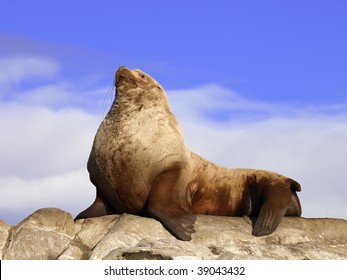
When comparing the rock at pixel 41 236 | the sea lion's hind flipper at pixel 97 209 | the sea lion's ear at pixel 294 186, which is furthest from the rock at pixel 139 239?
the sea lion's ear at pixel 294 186

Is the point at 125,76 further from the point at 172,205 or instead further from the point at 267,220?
the point at 267,220

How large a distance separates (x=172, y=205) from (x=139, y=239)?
4.17 ft

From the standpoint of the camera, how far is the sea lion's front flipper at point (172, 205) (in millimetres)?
12922

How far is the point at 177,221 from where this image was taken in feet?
42.9

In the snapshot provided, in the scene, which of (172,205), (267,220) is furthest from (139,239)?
(267,220)

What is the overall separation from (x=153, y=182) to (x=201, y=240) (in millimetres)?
1444

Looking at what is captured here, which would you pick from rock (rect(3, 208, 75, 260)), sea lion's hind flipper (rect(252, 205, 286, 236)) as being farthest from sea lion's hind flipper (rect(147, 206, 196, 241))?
rock (rect(3, 208, 75, 260))

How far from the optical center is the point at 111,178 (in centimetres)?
1389

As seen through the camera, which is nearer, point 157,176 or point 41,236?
point 41,236

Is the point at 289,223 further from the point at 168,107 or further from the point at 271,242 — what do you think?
the point at 168,107

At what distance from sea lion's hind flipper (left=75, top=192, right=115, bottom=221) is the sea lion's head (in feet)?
5.31

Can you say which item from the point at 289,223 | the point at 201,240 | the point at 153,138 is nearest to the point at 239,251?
the point at 201,240

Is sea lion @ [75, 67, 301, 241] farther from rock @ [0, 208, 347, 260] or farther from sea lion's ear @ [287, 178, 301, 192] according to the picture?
rock @ [0, 208, 347, 260]

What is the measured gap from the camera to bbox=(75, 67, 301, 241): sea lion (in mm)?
13812
